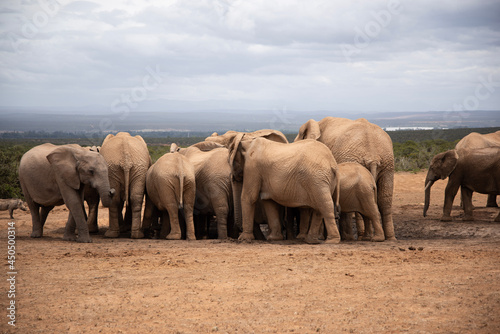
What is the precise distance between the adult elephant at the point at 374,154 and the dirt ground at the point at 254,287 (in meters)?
1.23

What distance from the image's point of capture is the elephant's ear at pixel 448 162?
13884 mm

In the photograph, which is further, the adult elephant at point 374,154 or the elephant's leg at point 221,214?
the elephant's leg at point 221,214

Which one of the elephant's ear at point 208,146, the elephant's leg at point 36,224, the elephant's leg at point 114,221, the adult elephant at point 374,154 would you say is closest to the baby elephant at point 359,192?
the adult elephant at point 374,154

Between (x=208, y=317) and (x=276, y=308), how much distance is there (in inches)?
31.4

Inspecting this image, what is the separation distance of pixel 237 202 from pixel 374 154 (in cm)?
298

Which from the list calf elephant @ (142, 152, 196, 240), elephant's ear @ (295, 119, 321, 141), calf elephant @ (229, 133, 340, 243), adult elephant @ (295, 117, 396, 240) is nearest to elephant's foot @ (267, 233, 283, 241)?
calf elephant @ (229, 133, 340, 243)

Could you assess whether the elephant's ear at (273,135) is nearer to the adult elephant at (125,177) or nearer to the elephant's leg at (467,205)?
the adult elephant at (125,177)

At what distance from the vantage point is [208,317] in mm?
6422

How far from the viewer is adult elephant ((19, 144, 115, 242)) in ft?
36.1

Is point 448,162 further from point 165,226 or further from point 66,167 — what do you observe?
point 66,167

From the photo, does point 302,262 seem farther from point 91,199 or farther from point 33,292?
point 91,199

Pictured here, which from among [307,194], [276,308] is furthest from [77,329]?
[307,194]

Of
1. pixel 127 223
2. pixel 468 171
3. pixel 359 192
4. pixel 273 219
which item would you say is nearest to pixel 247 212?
pixel 273 219

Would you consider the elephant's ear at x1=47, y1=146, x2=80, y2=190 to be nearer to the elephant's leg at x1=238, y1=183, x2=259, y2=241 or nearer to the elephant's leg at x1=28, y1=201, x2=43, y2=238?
the elephant's leg at x1=28, y1=201, x2=43, y2=238
